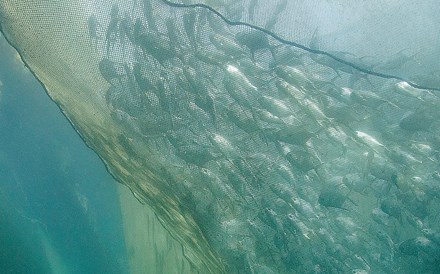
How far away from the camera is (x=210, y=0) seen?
4.02m

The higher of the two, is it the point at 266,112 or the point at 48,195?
the point at 266,112

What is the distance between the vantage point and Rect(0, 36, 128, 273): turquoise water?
2066 cm

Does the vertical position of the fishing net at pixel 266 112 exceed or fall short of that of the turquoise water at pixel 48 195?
it exceeds it

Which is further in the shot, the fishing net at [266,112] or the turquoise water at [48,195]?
the turquoise water at [48,195]

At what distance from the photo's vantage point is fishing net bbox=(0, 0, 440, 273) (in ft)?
12.6

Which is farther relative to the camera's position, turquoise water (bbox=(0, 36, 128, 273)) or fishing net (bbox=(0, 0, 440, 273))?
turquoise water (bbox=(0, 36, 128, 273))

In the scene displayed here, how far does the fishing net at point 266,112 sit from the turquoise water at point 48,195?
46.9 feet

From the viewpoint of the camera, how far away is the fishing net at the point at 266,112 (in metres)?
3.83

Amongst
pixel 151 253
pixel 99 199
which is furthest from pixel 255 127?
pixel 99 199

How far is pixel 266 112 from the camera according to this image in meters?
5.82

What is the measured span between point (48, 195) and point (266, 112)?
2433 centimetres

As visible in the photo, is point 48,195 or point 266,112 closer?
point 266,112

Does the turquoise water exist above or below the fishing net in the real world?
below

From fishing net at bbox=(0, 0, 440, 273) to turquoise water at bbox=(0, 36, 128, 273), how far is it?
1430cm
